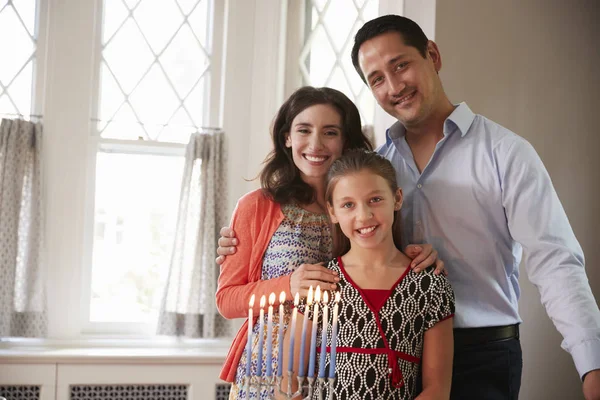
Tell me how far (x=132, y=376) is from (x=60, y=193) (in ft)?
3.82

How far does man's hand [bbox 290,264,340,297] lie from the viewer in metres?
1.66

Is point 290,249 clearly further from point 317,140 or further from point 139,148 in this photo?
point 139,148

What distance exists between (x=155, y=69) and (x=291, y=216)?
248 centimetres

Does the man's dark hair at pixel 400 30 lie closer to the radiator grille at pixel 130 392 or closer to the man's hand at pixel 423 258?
the man's hand at pixel 423 258

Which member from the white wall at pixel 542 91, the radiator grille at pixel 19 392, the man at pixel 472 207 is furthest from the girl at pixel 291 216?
the radiator grille at pixel 19 392

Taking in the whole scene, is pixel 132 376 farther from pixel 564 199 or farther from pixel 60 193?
pixel 564 199

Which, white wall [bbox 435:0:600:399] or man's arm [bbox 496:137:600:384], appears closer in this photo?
man's arm [bbox 496:137:600:384]

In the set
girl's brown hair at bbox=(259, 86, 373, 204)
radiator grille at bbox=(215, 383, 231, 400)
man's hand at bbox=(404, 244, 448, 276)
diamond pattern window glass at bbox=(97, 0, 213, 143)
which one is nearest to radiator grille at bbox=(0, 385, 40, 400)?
radiator grille at bbox=(215, 383, 231, 400)

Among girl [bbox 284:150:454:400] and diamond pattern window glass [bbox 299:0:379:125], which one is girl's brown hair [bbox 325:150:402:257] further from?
diamond pattern window glass [bbox 299:0:379:125]

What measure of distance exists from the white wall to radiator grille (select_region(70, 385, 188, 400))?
187 centimetres

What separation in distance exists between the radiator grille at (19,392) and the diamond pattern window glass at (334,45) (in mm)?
2382

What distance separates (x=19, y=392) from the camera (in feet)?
11.6

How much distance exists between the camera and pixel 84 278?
3.95 meters

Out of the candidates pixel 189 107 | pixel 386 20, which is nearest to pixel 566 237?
pixel 386 20
